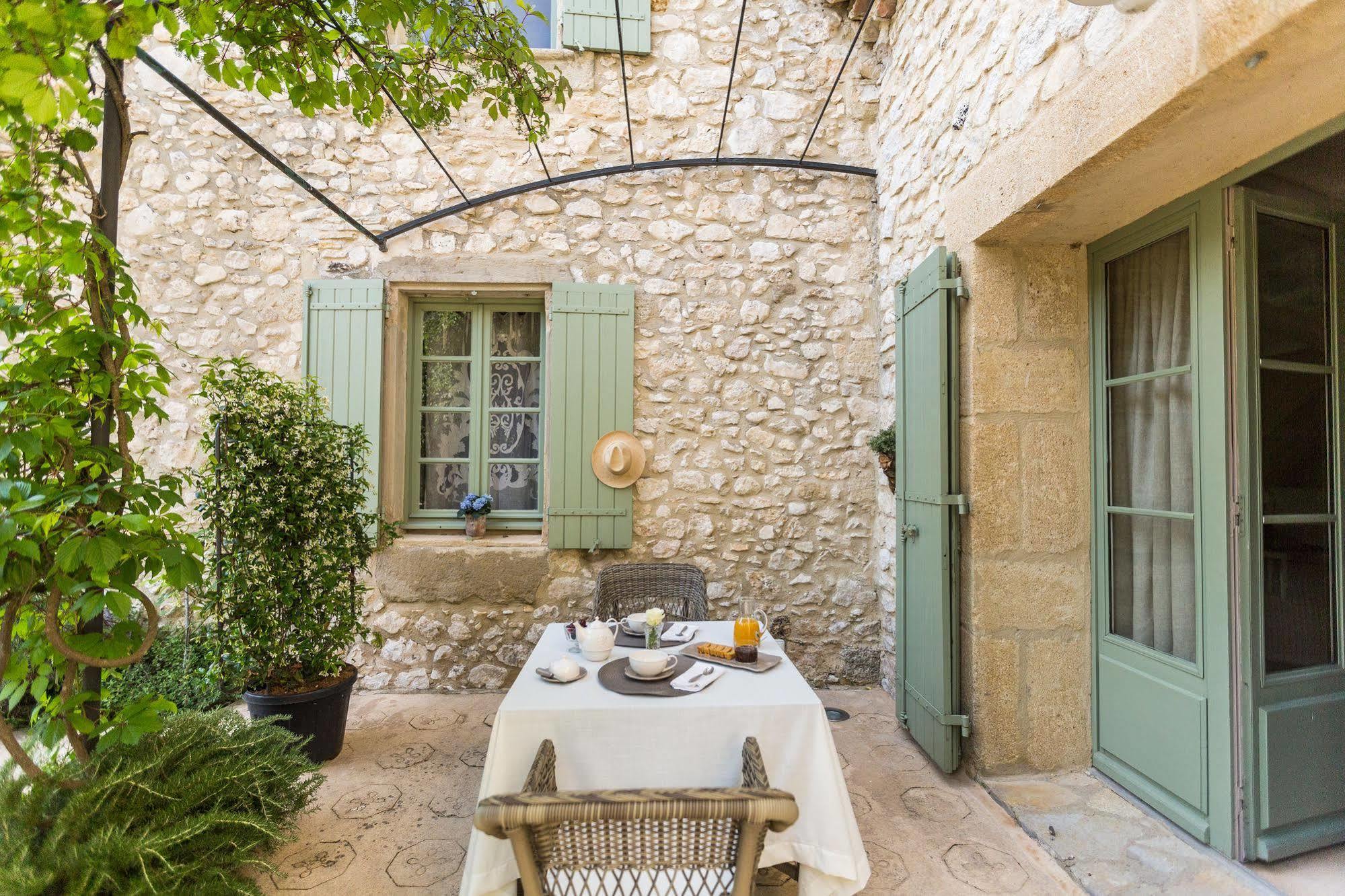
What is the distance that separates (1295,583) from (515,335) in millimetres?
3605

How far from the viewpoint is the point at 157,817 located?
5.80ft

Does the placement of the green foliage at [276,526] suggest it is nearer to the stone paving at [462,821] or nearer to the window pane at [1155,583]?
the stone paving at [462,821]

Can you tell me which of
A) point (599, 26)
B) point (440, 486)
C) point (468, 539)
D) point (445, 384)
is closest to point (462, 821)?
point (468, 539)

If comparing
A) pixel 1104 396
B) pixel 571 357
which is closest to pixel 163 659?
pixel 571 357

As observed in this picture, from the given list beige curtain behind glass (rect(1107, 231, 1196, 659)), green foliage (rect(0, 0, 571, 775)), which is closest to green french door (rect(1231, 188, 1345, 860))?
beige curtain behind glass (rect(1107, 231, 1196, 659))

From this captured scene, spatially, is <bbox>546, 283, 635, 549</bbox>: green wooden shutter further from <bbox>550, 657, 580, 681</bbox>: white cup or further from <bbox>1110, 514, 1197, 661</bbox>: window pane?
<bbox>1110, 514, 1197, 661</bbox>: window pane

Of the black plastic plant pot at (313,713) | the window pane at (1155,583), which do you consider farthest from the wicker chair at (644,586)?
the window pane at (1155,583)

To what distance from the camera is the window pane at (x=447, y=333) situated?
384cm

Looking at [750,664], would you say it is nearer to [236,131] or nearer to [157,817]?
[157,817]

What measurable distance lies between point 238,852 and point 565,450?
2206 millimetres

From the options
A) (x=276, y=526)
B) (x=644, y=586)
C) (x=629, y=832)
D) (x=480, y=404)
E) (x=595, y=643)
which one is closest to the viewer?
(x=629, y=832)

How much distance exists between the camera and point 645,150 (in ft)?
12.2

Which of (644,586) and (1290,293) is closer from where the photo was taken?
(1290,293)

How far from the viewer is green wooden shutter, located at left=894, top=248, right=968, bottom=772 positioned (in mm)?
2605
